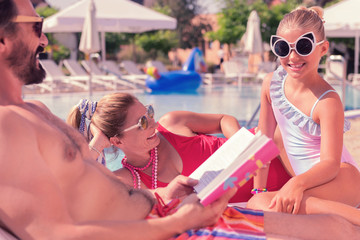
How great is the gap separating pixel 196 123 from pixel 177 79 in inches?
478

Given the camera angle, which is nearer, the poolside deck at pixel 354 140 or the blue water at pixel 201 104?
the poolside deck at pixel 354 140

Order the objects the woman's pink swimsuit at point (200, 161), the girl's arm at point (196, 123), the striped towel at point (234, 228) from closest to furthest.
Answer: the striped towel at point (234, 228) < the woman's pink swimsuit at point (200, 161) < the girl's arm at point (196, 123)

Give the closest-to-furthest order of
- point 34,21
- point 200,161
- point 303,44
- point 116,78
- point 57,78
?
1. point 34,21
2. point 303,44
3. point 200,161
4. point 57,78
5. point 116,78

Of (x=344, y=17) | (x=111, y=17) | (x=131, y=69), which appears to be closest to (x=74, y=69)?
(x=131, y=69)

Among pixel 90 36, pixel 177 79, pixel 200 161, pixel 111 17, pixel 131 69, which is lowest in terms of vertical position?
pixel 177 79

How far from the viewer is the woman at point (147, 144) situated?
275cm

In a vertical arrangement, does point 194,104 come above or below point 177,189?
below

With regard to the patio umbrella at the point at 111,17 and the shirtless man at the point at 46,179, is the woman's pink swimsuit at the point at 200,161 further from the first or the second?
the patio umbrella at the point at 111,17

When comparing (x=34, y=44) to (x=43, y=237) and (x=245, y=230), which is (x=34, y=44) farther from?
(x=245, y=230)

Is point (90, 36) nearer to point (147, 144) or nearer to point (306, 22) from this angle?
point (147, 144)

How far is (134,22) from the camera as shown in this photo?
49.5 feet

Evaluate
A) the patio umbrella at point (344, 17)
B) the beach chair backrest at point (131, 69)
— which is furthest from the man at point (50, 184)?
the beach chair backrest at point (131, 69)

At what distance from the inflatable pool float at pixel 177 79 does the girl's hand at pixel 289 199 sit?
12.8 m

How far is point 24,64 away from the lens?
1581mm
